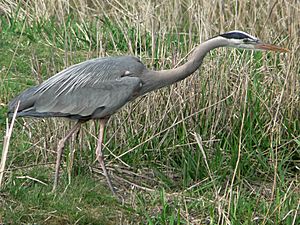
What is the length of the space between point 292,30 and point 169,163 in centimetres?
126

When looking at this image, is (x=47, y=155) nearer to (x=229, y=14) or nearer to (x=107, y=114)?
(x=107, y=114)

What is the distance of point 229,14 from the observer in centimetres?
625

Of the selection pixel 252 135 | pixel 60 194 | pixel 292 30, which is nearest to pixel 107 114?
pixel 60 194

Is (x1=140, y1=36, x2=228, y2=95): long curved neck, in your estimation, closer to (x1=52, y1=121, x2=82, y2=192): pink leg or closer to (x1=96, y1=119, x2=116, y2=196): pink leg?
(x1=96, y1=119, x2=116, y2=196): pink leg

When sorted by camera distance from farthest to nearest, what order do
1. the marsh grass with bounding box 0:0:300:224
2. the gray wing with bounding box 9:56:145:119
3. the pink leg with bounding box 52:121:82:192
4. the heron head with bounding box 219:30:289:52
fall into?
the heron head with bounding box 219:30:289:52
the gray wing with bounding box 9:56:145:119
the pink leg with bounding box 52:121:82:192
the marsh grass with bounding box 0:0:300:224

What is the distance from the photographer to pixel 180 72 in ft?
15.4

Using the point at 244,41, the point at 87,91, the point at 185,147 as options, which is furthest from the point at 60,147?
the point at 244,41

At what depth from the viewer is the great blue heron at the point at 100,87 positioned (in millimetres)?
4535

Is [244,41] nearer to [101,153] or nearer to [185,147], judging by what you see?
[185,147]

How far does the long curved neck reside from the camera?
4.66m

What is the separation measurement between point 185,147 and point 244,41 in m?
0.69

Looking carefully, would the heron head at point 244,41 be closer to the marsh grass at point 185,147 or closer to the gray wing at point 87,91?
the marsh grass at point 185,147

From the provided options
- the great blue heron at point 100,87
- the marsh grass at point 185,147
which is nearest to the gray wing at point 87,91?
the great blue heron at point 100,87

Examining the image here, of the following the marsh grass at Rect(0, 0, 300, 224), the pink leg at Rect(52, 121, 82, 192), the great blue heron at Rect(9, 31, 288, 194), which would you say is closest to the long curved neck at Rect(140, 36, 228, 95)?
the great blue heron at Rect(9, 31, 288, 194)
